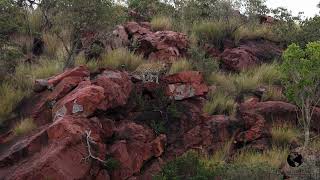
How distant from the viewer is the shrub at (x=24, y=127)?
27.8 feet

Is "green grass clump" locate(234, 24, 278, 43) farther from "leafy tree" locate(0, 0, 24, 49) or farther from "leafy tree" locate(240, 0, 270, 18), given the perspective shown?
"leafy tree" locate(0, 0, 24, 49)

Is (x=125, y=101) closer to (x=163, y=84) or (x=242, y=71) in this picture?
(x=163, y=84)

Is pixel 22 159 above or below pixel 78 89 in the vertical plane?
below

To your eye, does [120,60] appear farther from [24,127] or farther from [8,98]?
[24,127]

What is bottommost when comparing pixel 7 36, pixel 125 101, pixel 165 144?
pixel 165 144

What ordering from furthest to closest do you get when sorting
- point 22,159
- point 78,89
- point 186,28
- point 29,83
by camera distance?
point 186,28, point 29,83, point 78,89, point 22,159

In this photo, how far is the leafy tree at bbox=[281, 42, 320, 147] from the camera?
923cm

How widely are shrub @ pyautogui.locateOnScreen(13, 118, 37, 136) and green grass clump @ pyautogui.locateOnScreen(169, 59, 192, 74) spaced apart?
3.35 meters

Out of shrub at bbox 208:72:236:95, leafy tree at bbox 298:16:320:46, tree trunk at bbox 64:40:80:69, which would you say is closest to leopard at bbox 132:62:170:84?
shrub at bbox 208:72:236:95

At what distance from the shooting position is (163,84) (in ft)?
33.5

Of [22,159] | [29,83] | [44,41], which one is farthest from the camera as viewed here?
[44,41]

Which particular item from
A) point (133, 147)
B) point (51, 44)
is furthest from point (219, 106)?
point (51, 44)

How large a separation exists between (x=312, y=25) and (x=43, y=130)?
786cm

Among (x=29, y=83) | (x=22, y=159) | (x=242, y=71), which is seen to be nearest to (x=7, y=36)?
(x=29, y=83)
